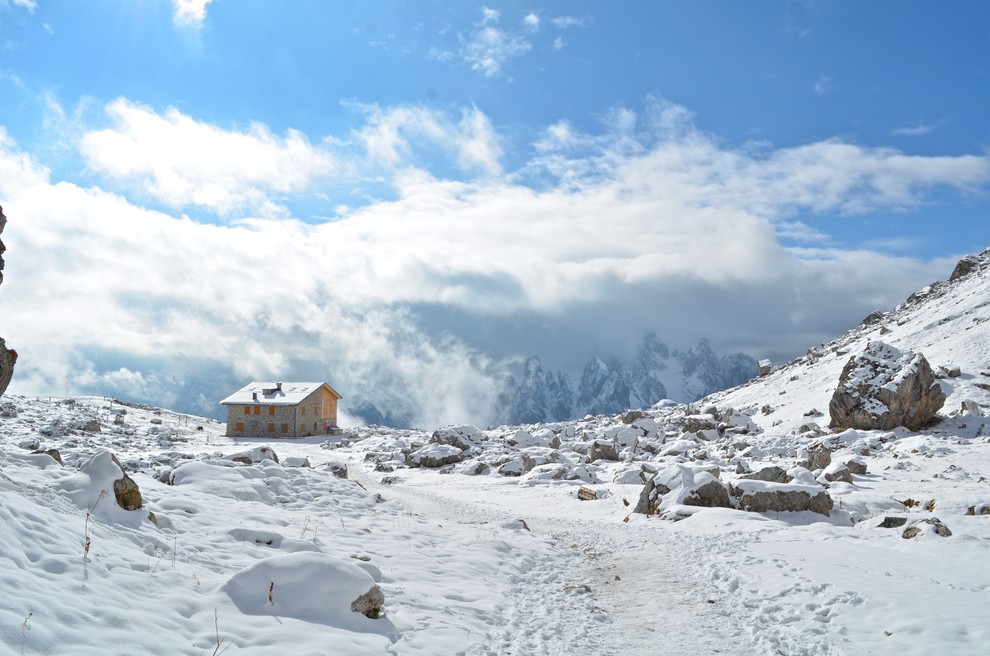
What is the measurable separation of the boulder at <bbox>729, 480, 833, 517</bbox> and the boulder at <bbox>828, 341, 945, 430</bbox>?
18577 mm

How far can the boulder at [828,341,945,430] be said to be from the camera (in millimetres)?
33875

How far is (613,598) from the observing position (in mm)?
11773

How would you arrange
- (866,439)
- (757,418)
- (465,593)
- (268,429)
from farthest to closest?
(268,429), (757,418), (866,439), (465,593)

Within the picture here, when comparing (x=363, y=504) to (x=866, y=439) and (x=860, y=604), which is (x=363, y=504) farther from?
(x=866, y=439)

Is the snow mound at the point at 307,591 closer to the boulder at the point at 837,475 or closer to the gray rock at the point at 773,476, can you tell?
the gray rock at the point at 773,476

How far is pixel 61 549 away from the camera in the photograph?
848cm

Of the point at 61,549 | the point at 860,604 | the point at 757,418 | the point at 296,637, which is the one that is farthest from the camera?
the point at 757,418

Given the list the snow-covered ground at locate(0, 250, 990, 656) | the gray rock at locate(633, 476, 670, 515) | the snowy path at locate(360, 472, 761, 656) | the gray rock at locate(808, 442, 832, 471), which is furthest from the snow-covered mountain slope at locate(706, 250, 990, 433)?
the snowy path at locate(360, 472, 761, 656)

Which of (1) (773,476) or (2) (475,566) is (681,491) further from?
(2) (475,566)

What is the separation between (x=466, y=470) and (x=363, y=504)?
16635 mm

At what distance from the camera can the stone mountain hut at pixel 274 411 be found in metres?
64.4

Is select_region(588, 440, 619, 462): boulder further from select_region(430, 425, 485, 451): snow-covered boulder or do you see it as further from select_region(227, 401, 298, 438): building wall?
select_region(227, 401, 298, 438): building wall

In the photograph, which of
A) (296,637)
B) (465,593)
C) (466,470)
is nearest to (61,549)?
(296,637)

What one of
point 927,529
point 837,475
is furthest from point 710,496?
point 927,529
